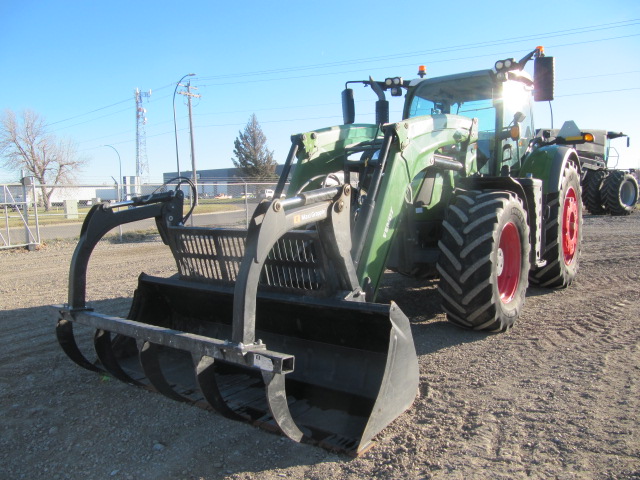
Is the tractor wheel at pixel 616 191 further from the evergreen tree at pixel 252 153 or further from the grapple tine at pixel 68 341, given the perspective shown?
the evergreen tree at pixel 252 153

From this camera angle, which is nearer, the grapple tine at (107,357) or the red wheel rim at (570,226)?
the grapple tine at (107,357)

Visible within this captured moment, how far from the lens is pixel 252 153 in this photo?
52281 mm

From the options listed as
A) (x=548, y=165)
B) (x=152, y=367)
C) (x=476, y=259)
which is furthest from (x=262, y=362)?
(x=548, y=165)

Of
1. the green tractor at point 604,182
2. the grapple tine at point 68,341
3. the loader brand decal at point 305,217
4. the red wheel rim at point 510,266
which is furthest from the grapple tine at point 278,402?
the green tractor at point 604,182

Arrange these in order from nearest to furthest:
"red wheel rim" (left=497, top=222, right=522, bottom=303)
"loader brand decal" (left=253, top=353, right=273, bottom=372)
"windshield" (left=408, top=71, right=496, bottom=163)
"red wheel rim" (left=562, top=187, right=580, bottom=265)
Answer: "loader brand decal" (left=253, top=353, right=273, bottom=372) < "red wheel rim" (left=497, top=222, right=522, bottom=303) < "windshield" (left=408, top=71, right=496, bottom=163) < "red wheel rim" (left=562, top=187, right=580, bottom=265)

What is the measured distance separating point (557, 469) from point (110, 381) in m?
3.15

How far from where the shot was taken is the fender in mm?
6160

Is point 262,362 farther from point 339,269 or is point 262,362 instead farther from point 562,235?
point 562,235

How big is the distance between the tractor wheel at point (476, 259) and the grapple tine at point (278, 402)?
209cm

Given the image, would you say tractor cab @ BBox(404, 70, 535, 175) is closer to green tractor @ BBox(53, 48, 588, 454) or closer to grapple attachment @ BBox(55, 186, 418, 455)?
green tractor @ BBox(53, 48, 588, 454)

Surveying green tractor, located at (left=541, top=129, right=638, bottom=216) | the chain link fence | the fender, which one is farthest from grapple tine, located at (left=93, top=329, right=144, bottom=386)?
green tractor, located at (left=541, top=129, right=638, bottom=216)

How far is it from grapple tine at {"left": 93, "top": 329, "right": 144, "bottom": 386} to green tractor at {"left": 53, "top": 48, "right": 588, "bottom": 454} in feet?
0.03

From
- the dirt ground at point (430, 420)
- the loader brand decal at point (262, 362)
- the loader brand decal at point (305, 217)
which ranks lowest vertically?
the dirt ground at point (430, 420)

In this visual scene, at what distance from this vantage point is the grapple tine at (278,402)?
258cm
